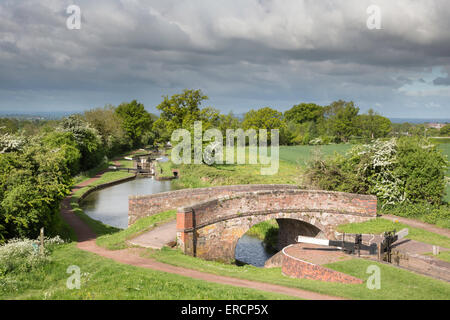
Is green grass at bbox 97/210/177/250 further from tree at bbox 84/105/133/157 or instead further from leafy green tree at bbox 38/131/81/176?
tree at bbox 84/105/133/157

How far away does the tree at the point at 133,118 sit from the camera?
83.1 m

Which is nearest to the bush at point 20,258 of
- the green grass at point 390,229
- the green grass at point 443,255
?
the green grass at point 390,229

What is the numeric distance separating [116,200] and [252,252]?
673 inches

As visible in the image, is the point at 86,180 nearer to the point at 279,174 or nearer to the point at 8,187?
the point at 279,174

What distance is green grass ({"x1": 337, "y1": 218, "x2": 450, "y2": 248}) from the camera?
18172mm

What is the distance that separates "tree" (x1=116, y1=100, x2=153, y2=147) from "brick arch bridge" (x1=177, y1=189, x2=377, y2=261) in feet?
212

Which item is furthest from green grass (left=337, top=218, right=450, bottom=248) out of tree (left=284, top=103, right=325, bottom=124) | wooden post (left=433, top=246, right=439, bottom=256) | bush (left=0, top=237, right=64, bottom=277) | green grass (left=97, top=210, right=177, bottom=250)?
tree (left=284, top=103, right=325, bottom=124)

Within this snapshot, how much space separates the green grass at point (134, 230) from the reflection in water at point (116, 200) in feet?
23.8

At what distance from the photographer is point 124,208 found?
33250mm

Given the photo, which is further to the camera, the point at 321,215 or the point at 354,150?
the point at 354,150

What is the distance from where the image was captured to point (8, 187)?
18094 mm

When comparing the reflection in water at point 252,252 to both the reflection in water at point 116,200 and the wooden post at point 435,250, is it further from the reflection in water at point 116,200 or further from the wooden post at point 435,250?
the wooden post at point 435,250
